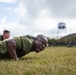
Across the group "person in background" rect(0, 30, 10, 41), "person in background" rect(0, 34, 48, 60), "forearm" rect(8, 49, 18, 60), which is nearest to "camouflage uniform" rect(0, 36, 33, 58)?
"person in background" rect(0, 34, 48, 60)

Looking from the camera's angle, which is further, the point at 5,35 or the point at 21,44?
the point at 5,35

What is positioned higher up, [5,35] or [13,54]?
[5,35]

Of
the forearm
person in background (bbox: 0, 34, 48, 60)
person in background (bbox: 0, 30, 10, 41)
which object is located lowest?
the forearm

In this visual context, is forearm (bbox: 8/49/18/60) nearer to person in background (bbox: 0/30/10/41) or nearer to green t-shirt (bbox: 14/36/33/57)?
green t-shirt (bbox: 14/36/33/57)

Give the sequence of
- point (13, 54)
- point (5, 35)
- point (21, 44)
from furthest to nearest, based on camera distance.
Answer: point (5, 35) → point (21, 44) → point (13, 54)

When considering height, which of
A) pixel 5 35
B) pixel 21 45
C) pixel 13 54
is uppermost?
pixel 5 35

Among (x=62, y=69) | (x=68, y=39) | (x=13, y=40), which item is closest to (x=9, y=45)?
(x=13, y=40)

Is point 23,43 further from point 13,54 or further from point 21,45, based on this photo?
point 13,54

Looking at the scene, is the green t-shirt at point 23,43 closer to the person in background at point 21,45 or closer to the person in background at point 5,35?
the person in background at point 21,45

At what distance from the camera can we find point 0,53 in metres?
12.4

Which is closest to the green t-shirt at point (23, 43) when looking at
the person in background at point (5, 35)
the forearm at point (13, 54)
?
the forearm at point (13, 54)

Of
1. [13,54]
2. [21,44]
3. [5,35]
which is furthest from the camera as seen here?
[5,35]

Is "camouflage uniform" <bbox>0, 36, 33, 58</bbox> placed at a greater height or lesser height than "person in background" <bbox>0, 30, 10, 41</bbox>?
lesser

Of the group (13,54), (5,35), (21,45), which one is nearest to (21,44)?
(21,45)
